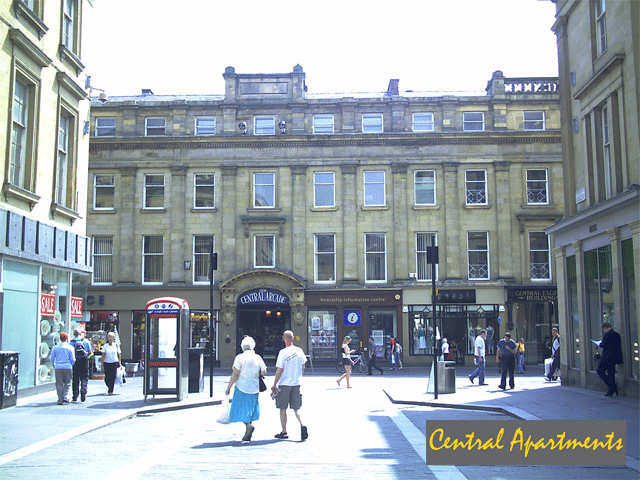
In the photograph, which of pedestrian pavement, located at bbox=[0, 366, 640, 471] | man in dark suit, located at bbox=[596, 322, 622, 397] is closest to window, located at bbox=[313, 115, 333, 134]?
pedestrian pavement, located at bbox=[0, 366, 640, 471]

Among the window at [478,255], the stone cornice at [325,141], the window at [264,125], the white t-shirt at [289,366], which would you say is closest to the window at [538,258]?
the window at [478,255]

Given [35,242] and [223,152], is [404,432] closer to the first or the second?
[35,242]

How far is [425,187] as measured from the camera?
1427 inches

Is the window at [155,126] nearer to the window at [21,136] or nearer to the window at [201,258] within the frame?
the window at [201,258]

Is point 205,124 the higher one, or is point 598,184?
point 205,124

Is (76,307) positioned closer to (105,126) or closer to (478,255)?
(105,126)

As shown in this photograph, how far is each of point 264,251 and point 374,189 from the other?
21.7 ft

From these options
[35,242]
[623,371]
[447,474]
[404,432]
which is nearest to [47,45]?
[35,242]

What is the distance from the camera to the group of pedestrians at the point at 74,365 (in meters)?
16.1

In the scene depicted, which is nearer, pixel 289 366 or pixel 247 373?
pixel 247 373

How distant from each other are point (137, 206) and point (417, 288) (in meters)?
15.2

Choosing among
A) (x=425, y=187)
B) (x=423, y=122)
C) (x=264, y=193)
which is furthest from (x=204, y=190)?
(x=423, y=122)

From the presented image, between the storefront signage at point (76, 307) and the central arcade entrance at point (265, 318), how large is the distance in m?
13.6

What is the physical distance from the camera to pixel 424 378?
2692cm
